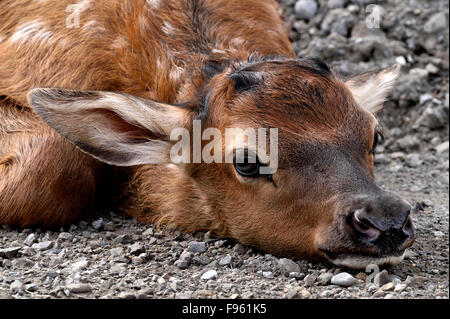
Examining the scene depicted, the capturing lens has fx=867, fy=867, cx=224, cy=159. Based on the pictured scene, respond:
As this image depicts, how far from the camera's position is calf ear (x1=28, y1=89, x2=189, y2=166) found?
7.03 metres

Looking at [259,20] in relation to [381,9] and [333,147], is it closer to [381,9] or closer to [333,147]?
[333,147]

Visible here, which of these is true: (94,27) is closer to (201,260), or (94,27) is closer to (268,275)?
(201,260)

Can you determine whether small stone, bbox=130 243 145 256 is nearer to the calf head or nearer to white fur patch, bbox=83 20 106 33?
the calf head

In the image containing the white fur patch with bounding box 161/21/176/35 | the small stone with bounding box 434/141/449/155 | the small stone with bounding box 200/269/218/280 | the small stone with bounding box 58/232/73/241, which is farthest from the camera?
the small stone with bounding box 434/141/449/155

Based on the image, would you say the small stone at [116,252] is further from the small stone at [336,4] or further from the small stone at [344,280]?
the small stone at [336,4]

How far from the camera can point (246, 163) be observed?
6926 millimetres

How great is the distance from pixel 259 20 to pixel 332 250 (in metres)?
3.24

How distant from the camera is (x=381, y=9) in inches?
513

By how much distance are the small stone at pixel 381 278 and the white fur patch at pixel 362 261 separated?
8cm

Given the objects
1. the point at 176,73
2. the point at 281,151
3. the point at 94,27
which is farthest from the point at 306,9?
the point at 281,151

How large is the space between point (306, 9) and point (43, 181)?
21.6 ft

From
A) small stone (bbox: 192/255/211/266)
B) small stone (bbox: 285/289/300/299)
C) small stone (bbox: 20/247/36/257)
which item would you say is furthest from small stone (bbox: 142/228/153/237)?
small stone (bbox: 285/289/300/299)

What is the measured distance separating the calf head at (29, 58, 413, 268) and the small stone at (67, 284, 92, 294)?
4.34 ft

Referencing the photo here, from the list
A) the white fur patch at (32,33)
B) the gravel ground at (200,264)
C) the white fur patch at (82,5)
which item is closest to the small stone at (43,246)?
the gravel ground at (200,264)
